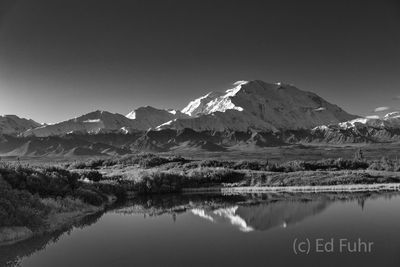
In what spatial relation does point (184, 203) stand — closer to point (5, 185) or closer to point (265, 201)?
point (265, 201)

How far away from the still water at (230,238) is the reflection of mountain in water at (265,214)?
0.09m

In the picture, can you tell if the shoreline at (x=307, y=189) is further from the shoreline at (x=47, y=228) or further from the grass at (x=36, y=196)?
the shoreline at (x=47, y=228)

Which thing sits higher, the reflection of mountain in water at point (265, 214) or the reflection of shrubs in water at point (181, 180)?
the reflection of shrubs in water at point (181, 180)

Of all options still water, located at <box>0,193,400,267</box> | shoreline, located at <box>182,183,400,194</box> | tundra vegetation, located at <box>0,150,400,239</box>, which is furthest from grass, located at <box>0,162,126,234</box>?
shoreline, located at <box>182,183,400,194</box>

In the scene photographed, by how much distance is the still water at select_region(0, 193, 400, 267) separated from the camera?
29828 millimetres

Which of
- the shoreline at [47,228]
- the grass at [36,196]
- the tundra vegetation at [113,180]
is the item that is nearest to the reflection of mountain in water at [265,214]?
the shoreline at [47,228]

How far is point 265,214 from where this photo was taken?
51.5m

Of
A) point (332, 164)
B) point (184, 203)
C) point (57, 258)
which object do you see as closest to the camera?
point (57, 258)

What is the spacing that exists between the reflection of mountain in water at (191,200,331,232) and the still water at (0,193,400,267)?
0.28 feet

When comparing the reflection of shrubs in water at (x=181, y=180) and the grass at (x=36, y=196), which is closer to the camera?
the grass at (x=36, y=196)

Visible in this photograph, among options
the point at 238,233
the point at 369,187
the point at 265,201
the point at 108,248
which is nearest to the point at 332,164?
the point at 369,187

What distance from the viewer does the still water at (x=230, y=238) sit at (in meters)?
29.8

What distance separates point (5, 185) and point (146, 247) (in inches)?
635

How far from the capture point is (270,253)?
31312 mm
